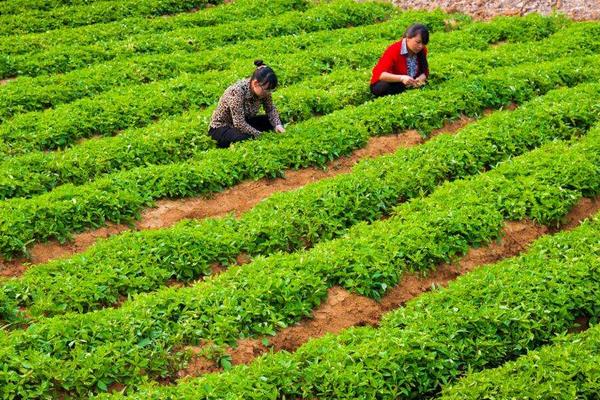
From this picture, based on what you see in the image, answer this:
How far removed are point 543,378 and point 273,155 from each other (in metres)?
6.71

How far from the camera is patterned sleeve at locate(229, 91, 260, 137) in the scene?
14.9 m

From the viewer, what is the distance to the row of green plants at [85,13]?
22980 millimetres

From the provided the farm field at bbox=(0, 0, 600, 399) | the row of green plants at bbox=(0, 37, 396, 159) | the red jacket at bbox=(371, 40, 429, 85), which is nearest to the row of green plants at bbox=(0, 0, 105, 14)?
the farm field at bbox=(0, 0, 600, 399)

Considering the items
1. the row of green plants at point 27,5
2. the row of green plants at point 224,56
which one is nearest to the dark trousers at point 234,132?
the row of green plants at point 224,56

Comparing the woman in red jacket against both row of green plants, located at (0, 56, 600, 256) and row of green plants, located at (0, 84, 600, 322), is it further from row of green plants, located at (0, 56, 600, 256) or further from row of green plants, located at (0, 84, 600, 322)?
row of green plants, located at (0, 84, 600, 322)

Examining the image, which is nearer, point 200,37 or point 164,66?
point 164,66

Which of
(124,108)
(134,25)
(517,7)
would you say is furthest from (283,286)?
(517,7)

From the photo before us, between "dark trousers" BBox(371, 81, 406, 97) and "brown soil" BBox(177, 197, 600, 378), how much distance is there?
5.30 metres

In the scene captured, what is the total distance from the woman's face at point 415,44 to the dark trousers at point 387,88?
0.80 meters

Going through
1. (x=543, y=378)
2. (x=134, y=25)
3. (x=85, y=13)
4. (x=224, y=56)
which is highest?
(x=85, y=13)

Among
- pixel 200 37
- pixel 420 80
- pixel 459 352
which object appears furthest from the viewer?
pixel 200 37

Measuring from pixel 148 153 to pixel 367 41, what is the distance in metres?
8.59

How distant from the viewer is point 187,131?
51.8ft

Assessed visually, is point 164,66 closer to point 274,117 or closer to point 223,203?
point 274,117
